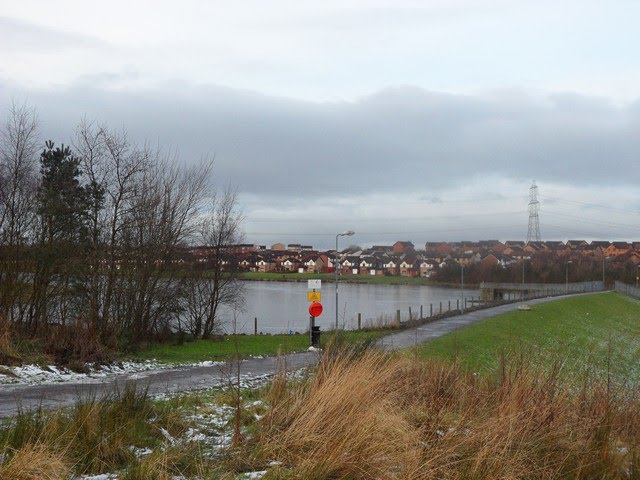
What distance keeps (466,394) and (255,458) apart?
10.8 feet

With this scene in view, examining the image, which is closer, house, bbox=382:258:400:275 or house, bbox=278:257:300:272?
house, bbox=278:257:300:272

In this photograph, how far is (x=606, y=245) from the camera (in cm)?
16812

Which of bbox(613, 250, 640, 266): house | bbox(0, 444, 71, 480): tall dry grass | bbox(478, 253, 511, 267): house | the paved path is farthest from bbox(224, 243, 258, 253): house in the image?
bbox(613, 250, 640, 266): house

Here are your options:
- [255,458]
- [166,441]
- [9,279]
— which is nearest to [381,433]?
[255,458]

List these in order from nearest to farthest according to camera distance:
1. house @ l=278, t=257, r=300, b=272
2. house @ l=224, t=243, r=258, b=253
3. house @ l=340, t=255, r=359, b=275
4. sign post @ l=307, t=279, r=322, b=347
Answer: sign post @ l=307, t=279, r=322, b=347 < house @ l=224, t=243, r=258, b=253 < house @ l=278, t=257, r=300, b=272 < house @ l=340, t=255, r=359, b=275

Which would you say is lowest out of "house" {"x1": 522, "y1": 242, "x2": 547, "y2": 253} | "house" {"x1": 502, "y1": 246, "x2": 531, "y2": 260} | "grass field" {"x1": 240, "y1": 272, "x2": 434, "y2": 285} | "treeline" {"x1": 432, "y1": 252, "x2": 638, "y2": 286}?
"grass field" {"x1": 240, "y1": 272, "x2": 434, "y2": 285}

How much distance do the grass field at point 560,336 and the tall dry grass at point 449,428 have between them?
1.00m

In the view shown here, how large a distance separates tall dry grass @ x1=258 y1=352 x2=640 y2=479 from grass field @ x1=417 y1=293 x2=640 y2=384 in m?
1.00

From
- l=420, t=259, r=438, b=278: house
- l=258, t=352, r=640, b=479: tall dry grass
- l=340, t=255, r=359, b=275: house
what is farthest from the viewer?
l=340, t=255, r=359, b=275: house

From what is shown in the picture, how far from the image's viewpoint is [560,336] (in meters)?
34.6

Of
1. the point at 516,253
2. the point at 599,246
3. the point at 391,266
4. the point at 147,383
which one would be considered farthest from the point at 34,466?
the point at 599,246

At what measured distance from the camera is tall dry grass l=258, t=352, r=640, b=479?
19.5ft

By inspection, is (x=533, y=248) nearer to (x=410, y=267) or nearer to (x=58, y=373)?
(x=410, y=267)

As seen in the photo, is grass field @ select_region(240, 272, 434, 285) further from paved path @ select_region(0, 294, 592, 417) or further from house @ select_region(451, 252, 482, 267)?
paved path @ select_region(0, 294, 592, 417)
